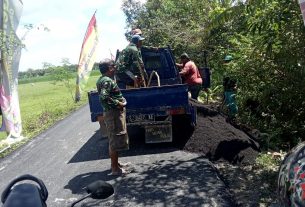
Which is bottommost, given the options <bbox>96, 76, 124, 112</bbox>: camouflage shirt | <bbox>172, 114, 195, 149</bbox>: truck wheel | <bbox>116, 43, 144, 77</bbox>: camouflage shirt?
<bbox>172, 114, 195, 149</bbox>: truck wheel

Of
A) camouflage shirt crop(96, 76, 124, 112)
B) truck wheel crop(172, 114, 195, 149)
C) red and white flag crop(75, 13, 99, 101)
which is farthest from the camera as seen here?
red and white flag crop(75, 13, 99, 101)

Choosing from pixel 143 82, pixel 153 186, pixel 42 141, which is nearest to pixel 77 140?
pixel 42 141

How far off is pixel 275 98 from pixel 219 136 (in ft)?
4.70

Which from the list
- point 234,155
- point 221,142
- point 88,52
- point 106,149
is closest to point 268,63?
point 221,142

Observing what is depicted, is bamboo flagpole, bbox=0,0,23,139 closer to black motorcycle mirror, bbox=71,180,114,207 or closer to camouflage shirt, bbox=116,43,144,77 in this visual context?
camouflage shirt, bbox=116,43,144,77

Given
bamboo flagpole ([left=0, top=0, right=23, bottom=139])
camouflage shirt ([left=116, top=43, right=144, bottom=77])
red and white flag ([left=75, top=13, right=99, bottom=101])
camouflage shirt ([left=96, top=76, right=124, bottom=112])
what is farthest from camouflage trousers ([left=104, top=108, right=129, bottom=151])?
red and white flag ([left=75, top=13, right=99, bottom=101])

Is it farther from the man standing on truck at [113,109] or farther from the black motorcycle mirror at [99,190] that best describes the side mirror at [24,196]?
the man standing on truck at [113,109]

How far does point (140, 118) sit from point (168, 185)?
2427 millimetres

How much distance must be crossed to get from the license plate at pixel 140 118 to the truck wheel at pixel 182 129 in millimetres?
834

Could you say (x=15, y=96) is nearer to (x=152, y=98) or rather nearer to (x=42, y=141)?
(x=42, y=141)

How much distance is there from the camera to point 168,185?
6125 mm

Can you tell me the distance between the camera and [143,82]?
9320 millimetres

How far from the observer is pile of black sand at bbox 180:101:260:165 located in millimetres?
7340

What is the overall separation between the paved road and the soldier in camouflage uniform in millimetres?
1589
